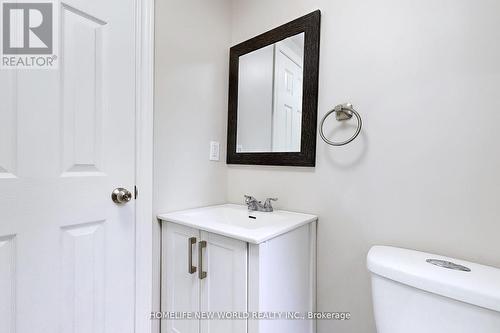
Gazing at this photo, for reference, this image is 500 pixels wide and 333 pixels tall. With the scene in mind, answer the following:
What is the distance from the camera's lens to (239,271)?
0.84 meters

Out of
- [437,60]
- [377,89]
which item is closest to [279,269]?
[377,89]

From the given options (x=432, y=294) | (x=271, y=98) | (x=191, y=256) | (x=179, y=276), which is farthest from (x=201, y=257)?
(x=271, y=98)

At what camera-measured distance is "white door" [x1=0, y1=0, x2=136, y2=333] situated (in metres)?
0.75

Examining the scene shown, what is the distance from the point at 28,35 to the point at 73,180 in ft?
1.62

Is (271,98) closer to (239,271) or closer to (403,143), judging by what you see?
(403,143)

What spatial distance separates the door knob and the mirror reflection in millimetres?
657

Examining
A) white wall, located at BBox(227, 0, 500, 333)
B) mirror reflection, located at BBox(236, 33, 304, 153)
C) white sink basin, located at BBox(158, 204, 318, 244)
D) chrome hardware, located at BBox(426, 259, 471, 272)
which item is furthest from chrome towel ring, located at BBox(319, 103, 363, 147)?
chrome hardware, located at BBox(426, 259, 471, 272)

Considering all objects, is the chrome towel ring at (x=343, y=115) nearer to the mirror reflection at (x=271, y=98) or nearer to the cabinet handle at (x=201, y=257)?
the mirror reflection at (x=271, y=98)

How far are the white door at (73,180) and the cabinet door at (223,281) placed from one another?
1.14 feet

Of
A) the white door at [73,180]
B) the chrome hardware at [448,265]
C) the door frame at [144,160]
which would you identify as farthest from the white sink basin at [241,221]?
the chrome hardware at [448,265]

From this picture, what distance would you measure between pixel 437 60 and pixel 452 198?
49cm

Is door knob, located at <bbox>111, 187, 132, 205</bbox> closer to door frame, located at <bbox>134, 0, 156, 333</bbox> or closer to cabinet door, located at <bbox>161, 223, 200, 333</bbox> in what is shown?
door frame, located at <bbox>134, 0, 156, 333</bbox>

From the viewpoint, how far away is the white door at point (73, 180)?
0.75 m

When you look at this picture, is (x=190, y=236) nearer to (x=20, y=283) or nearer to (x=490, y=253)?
(x=20, y=283)
